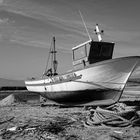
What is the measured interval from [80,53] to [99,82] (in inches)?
119

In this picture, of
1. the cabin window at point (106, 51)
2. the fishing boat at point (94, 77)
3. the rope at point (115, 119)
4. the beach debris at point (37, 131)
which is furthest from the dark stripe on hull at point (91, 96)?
the beach debris at point (37, 131)

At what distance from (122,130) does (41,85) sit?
13.3m

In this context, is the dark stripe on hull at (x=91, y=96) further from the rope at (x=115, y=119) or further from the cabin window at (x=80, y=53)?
the rope at (x=115, y=119)

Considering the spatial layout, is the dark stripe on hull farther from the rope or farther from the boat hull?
the rope

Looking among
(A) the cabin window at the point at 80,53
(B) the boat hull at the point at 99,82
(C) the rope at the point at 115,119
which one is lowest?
(C) the rope at the point at 115,119

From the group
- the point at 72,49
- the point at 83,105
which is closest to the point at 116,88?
the point at 83,105

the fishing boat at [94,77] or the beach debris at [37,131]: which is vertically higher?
the fishing boat at [94,77]

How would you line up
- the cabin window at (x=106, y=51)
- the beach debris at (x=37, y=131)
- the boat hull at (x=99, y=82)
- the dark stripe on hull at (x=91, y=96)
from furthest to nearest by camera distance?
the cabin window at (x=106, y=51) < the dark stripe on hull at (x=91, y=96) < the boat hull at (x=99, y=82) < the beach debris at (x=37, y=131)

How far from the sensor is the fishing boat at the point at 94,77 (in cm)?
1354

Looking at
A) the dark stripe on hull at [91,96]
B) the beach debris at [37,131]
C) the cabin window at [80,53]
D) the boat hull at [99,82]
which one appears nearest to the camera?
the beach debris at [37,131]

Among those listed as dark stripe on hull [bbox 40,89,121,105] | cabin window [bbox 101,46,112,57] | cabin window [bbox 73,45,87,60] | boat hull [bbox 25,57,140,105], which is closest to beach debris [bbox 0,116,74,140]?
boat hull [bbox 25,57,140,105]

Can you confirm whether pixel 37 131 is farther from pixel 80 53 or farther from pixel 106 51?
pixel 106 51

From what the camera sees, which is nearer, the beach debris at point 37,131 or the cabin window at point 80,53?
the beach debris at point 37,131

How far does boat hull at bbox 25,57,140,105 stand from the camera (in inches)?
529
